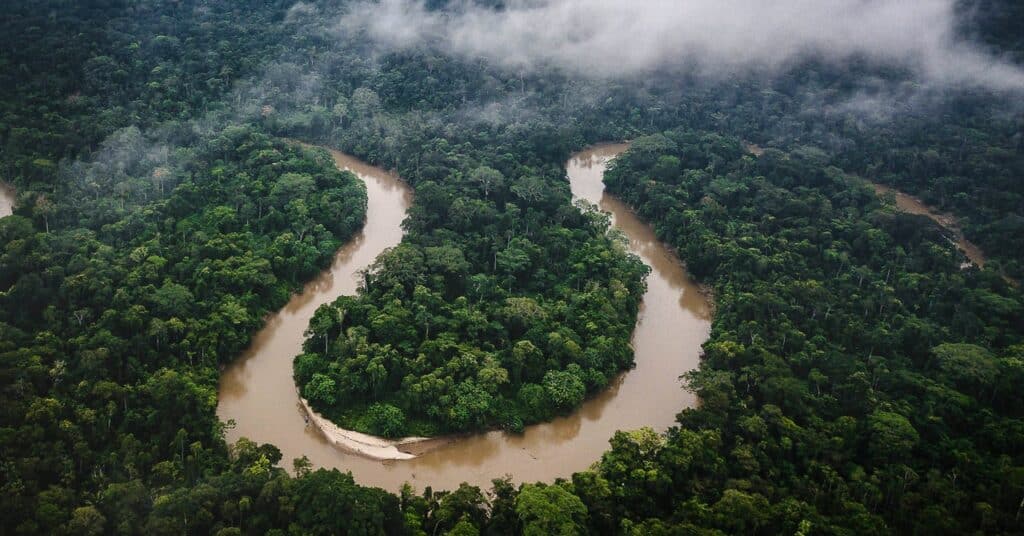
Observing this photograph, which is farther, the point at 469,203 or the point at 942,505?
the point at 469,203

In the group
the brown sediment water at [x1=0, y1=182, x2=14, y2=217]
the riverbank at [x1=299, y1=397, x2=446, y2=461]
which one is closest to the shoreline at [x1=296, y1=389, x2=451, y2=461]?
the riverbank at [x1=299, y1=397, x2=446, y2=461]

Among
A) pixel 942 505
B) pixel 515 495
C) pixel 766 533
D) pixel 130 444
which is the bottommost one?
pixel 130 444

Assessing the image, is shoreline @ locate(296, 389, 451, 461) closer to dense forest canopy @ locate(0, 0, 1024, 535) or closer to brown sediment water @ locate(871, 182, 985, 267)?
dense forest canopy @ locate(0, 0, 1024, 535)

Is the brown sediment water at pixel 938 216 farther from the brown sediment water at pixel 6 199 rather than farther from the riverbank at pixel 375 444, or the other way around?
the brown sediment water at pixel 6 199

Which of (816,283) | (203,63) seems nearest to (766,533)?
(816,283)

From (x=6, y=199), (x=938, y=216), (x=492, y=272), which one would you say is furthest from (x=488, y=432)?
(x=938, y=216)

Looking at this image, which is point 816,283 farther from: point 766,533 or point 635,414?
point 766,533
